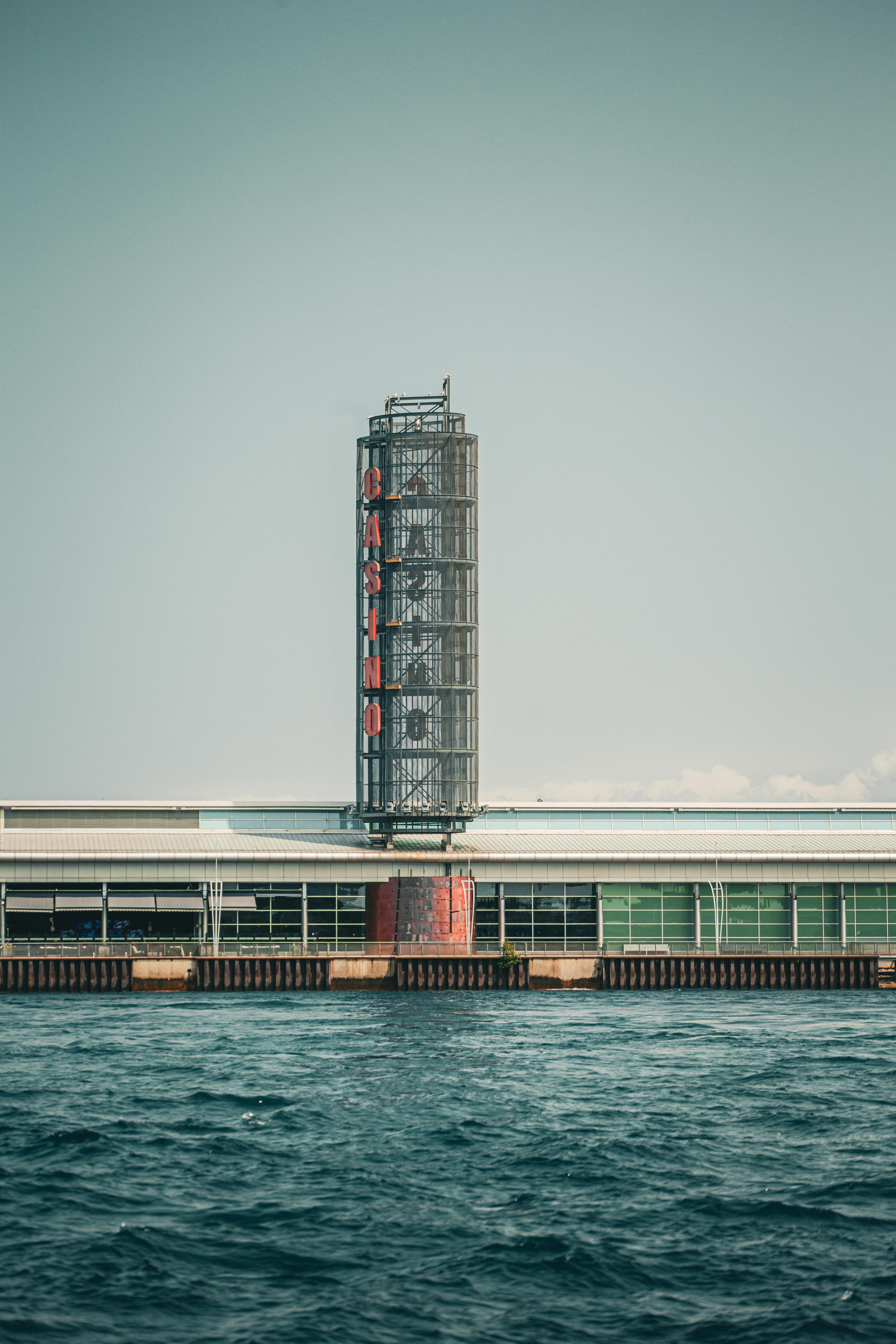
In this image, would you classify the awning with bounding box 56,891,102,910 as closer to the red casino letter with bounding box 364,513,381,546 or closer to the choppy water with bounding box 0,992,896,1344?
the choppy water with bounding box 0,992,896,1344

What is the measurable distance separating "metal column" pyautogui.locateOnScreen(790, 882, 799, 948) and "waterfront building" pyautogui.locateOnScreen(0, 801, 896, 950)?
11cm

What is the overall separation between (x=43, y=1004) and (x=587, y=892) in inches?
1237

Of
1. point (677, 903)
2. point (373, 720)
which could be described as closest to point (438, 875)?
point (373, 720)

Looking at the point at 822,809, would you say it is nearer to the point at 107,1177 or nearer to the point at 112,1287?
the point at 107,1177

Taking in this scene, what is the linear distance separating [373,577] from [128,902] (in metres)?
23.0

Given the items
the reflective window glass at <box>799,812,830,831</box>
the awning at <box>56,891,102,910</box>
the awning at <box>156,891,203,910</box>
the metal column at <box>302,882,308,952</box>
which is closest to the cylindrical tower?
the metal column at <box>302,882,308,952</box>

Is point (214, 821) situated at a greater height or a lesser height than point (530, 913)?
greater

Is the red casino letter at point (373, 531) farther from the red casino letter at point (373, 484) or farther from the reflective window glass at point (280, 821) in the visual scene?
the reflective window glass at point (280, 821)

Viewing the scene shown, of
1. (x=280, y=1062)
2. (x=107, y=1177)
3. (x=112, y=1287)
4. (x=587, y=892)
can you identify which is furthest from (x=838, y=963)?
(x=112, y=1287)

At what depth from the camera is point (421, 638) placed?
8444 cm

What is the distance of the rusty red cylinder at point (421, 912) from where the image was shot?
80750 millimetres

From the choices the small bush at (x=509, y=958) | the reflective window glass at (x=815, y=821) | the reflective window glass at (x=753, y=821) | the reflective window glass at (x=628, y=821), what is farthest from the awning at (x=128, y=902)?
the reflective window glass at (x=815, y=821)

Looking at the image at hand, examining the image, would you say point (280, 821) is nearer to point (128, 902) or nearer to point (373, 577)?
point (128, 902)

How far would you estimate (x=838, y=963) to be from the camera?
3172 inches
